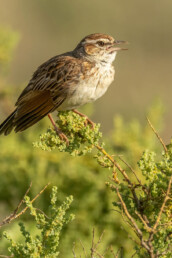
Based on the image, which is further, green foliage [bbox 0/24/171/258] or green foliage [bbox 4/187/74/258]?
green foliage [bbox 0/24/171/258]

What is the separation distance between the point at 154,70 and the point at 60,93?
11882mm

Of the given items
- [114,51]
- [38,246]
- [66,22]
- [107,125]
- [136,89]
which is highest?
[66,22]

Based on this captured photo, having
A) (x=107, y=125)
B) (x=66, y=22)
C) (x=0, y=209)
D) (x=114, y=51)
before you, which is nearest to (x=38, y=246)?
(x=114, y=51)

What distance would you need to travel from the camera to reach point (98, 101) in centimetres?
1650

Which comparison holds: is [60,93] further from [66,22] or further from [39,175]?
[66,22]

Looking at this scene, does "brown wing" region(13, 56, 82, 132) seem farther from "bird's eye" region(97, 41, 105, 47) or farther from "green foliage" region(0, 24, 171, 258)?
"green foliage" region(0, 24, 171, 258)

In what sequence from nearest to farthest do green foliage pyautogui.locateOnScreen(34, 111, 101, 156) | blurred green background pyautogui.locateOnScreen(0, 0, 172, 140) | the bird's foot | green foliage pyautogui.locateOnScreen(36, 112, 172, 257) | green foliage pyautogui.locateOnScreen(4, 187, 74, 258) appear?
green foliage pyautogui.locateOnScreen(36, 112, 172, 257) < green foliage pyautogui.locateOnScreen(4, 187, 74, 258) < green foliage pyautogui.locateOnScreen(34, 111, 101, 156) < the bird's foot < blurred green background pyautogui.locateOnScreen(0, 0, 172, 140)

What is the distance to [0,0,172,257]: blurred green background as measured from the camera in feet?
26.9

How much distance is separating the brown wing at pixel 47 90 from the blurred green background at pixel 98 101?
832mm

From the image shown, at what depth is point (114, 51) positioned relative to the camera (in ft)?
21.9

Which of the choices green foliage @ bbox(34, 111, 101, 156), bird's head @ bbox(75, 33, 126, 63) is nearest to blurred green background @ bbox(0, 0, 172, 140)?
bird's head @ bbox(75, 33, 126, 63)

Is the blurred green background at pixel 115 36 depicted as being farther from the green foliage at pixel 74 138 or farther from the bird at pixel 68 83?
the green foliage at pixel 74 138

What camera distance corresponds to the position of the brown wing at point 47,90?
6.17m

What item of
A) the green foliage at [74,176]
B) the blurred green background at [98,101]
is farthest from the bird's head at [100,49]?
the green foliage at [74,176]
